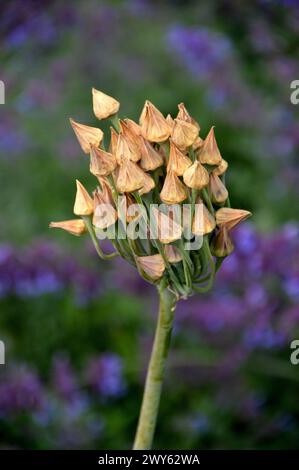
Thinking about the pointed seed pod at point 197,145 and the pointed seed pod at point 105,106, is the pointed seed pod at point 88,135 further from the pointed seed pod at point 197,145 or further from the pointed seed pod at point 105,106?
the pointed seed pod at point 197,145

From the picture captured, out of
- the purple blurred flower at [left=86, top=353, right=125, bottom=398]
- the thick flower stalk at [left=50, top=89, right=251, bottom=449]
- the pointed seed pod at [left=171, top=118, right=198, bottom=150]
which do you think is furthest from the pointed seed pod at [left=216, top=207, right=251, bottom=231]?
the purple blurred flower at [left=86, top=353, right=125, bottom=398]

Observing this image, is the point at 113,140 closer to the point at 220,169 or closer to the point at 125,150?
the point at 125,150

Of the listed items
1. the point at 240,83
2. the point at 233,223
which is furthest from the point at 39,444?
the point at 240,83

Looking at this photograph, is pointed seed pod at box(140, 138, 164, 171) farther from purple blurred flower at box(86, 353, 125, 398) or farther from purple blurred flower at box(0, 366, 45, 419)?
purple blurred flower at box(86, 353, 125, 398)

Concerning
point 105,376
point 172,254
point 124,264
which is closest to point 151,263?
point 172,254

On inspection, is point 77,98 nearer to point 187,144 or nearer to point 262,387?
point 262,387

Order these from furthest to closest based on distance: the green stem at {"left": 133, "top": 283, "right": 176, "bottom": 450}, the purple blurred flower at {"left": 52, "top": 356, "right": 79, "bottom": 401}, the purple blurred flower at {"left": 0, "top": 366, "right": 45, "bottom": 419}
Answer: the purple blurred flower at {"left": 52, "top": 356, "right": 79, "bottom": 401} < the purple blurred flower at {"left": 0, "top": 366, "right": 45, "bottom": 419} < the green stem at {"left": 133, "top": 283, "right": 176, "bottom": 450}

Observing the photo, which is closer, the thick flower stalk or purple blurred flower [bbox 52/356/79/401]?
the thick flower stalk

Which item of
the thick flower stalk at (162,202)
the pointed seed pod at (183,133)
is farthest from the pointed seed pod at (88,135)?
the pointed seed pod at (183,133)
